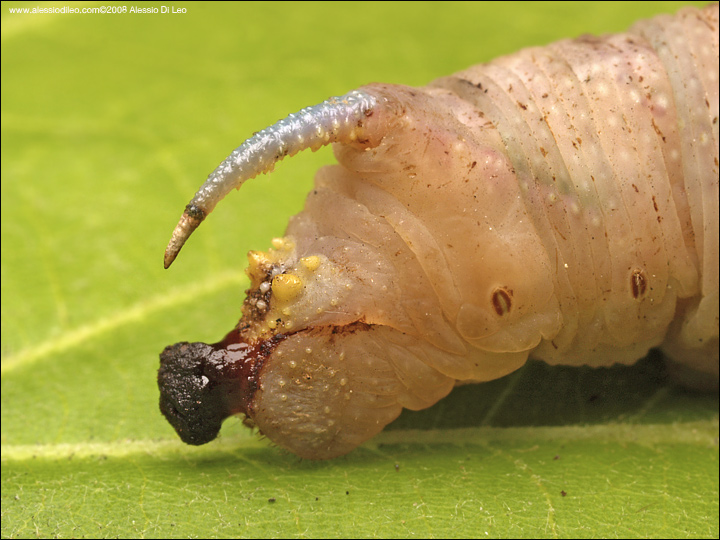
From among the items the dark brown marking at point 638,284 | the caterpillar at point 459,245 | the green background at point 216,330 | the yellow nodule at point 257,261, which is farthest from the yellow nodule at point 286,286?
the dark brown marking at point 638,284

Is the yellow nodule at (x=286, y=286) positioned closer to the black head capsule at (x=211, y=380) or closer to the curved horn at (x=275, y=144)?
the black head capsule at (x=211, y=380)

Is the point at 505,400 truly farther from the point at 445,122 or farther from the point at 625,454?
the point at 445,122

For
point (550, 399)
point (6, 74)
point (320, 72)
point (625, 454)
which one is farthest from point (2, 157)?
point (625, 454)

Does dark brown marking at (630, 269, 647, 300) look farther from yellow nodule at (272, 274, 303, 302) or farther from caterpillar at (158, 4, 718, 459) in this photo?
yellow nodule at (272, 274, 303, 302)

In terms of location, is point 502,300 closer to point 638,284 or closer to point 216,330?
point 638,284

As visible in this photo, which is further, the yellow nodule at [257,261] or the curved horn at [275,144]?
the yellow nodule at [257,261]
